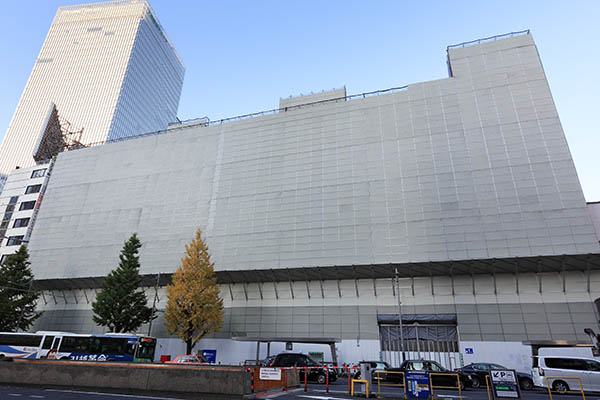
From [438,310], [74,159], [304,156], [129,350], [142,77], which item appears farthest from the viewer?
[142,77]

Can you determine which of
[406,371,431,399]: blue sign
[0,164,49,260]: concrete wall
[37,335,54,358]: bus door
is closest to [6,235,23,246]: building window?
[0,164,49,260]: concrete wall

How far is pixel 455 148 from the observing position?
3631cm

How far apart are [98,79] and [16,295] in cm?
10155

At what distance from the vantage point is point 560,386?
19.4 meters

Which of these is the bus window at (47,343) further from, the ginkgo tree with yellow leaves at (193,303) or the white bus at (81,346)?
the ginkgo tree with yellow leaves at (193,303)

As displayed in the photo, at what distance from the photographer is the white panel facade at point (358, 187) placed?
32.6m

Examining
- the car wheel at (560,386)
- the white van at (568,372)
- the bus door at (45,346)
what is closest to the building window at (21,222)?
the bus door at (45,346)

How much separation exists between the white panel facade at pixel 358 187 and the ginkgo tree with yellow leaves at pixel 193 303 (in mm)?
3951

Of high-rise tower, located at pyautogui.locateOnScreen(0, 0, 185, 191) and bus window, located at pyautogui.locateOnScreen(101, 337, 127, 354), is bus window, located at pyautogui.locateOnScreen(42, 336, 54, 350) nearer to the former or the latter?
bus window, located at pyautogui.locateOnScreen(101, 337, 127, 354)

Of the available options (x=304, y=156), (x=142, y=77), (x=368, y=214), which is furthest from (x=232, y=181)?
(x=142, y=77)

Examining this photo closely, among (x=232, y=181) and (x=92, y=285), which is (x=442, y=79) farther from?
(x=92, y=285)

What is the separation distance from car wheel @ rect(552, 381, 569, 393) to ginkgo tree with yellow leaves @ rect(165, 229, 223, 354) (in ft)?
90.0

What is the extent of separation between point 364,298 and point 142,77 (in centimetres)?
13032

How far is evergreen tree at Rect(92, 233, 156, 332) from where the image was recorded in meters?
35.7
